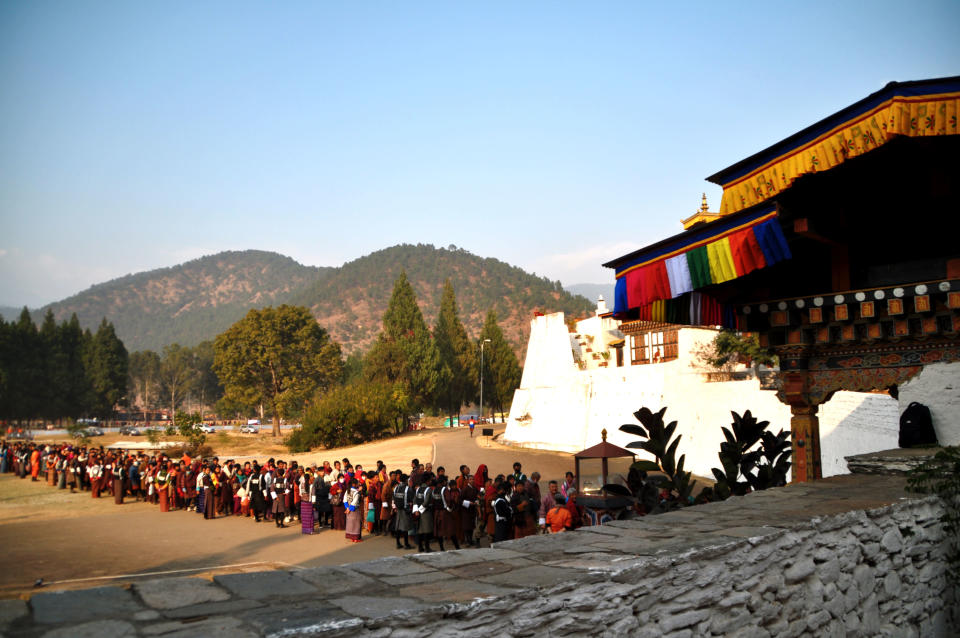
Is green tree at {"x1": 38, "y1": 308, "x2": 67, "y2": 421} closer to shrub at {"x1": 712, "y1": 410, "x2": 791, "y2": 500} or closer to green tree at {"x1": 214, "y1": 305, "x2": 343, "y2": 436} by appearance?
green tree at {"x1": 214, "y1": 305, "x2": 343, "y2": 436}

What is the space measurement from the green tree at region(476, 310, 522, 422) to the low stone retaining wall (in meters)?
59.7

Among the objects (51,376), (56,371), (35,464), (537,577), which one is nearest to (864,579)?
(537,577)

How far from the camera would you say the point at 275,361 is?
57.2 meters

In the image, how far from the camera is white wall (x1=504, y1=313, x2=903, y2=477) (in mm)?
14164

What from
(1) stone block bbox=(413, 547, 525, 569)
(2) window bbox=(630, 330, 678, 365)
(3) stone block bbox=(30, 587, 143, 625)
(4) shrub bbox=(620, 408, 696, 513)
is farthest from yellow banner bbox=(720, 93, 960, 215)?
(2) window bbox=(630, 330, 678, 365)

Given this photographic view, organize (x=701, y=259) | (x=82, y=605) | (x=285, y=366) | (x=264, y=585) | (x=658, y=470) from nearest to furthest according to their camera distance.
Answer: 1. (x=82, y=605)
2. (x=264, y=585)
3. (x=658, y=470)
4. (x=701, y=259)
5. (x=285, y=366)

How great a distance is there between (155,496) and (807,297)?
804 inches

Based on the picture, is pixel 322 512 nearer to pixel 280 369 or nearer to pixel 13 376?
pixel 280 369


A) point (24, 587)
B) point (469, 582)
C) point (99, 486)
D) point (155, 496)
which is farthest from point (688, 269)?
point (99, 486)

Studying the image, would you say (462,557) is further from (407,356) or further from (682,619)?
(407,356)

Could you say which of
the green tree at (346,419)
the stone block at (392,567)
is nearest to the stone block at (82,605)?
the stone block at (392,567)

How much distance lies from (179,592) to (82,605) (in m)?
0.38

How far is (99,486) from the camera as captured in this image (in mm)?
23516

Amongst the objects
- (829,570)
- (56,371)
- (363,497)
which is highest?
(56,371)
